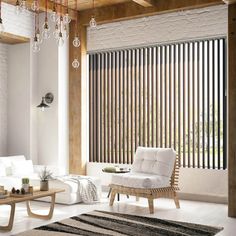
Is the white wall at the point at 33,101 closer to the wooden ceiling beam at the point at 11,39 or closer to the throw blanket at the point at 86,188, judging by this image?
the wooden ceiling beam at the point at 11,39

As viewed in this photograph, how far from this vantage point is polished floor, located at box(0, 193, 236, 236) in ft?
16.7

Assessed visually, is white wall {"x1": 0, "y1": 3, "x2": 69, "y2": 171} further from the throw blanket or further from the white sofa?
the throw blanket

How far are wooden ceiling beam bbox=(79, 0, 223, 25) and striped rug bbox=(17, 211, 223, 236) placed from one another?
11.9 ft

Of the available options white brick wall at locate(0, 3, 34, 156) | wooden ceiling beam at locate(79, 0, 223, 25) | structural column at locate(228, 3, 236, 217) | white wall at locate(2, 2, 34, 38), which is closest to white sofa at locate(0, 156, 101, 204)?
white brick wall at locate(0, 3, 34, 156)

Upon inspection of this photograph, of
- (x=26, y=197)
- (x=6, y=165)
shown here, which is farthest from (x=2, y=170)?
(x=26, y=197)

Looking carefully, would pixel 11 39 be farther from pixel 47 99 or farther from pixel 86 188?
pixel 86 188

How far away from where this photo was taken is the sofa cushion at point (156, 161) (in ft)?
20.2

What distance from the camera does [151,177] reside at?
19.3 ft

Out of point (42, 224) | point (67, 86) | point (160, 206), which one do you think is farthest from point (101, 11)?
point (42, 224)

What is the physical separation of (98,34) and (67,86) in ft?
4.01

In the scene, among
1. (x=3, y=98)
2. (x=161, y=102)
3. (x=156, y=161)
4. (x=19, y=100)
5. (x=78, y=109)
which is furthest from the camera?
(x=3, y=98)

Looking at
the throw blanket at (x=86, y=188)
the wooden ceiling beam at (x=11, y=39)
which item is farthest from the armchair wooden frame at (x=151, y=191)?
the wooden ceiling beam at (x=11, y=39)

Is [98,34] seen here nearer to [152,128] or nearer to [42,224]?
[152,128]

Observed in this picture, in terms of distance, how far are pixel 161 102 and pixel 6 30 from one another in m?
3.18
